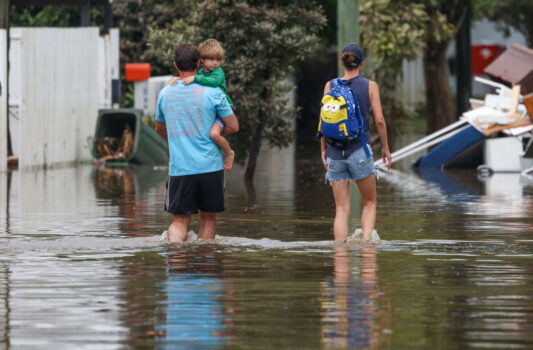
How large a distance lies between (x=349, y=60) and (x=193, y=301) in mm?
3598

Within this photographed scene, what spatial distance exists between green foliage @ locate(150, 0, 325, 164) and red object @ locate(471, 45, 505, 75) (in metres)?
29.8

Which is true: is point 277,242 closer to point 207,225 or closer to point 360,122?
point 207,225

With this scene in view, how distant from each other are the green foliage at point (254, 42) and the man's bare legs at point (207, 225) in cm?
930

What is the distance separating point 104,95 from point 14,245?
53.2ft

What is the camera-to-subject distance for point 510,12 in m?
39.7

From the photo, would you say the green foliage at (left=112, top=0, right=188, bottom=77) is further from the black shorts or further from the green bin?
the black shorts

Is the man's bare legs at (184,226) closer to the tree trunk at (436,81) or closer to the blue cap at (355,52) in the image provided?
the blue cap at (355,52)

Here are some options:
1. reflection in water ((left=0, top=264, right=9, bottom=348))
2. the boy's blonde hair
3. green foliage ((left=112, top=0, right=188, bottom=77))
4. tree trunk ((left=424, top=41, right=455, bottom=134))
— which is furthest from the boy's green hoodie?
green foliage ((left=112, top=0, right=188, bottom=77))

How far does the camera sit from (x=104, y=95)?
90.3 ft

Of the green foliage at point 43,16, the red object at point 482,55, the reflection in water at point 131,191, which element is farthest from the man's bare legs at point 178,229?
the red object at point 482,55

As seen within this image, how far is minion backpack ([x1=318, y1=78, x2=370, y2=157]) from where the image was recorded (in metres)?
11.1

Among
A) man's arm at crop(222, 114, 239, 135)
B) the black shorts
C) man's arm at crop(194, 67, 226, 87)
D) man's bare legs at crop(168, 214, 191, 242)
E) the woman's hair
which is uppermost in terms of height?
the woman's hair

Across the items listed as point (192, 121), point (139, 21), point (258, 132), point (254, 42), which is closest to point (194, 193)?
point (192, 121)

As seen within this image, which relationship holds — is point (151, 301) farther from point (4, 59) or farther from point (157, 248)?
point (4, 59)
